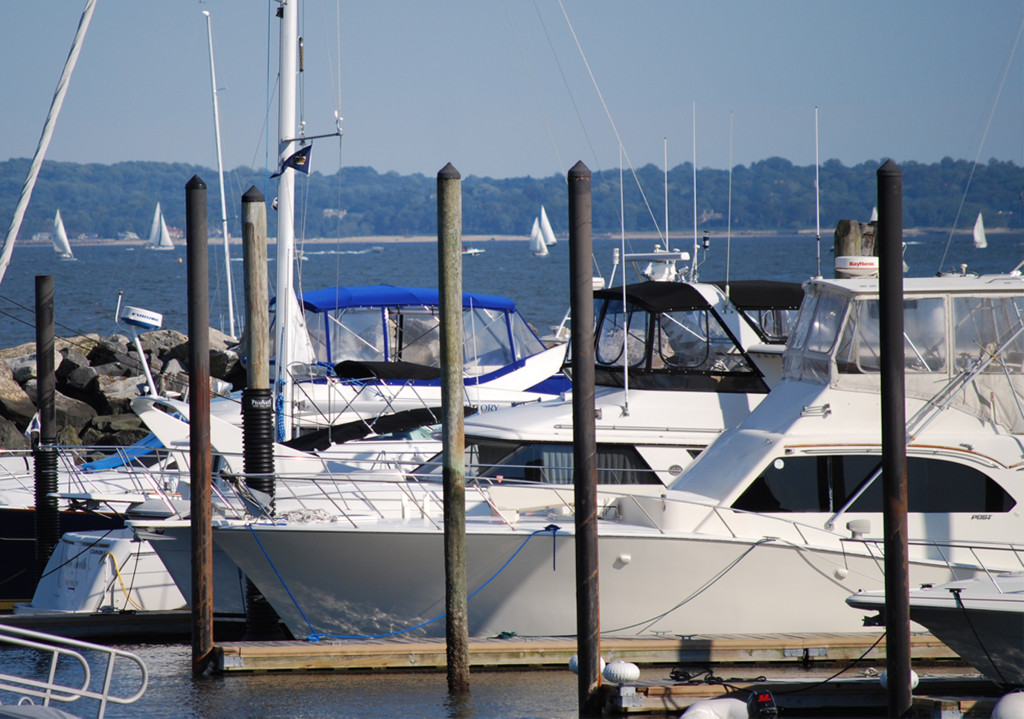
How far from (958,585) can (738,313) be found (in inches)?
205

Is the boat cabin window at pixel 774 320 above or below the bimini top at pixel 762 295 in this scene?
below

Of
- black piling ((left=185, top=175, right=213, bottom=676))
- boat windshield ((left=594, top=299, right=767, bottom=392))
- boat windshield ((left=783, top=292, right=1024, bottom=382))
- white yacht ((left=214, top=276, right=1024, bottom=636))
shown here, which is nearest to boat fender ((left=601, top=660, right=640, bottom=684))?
white yacht ((left=214, top=276, right=1024, bottom=636))

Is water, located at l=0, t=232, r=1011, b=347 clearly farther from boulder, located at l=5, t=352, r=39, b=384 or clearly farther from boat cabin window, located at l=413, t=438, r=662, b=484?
boat cabin window, located at l=413, t=438, r=662, b=484

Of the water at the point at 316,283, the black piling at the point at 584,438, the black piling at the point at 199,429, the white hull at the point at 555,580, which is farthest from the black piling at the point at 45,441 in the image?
the water at the point at 316,283

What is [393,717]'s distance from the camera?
7.64 m

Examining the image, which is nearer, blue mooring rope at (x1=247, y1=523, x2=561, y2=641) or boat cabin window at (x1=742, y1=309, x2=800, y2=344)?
blue mooring rope at (x1=247, y1=523, x2=561, y2=641)

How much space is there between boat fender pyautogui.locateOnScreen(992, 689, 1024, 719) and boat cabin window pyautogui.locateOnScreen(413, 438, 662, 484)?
4.28 m

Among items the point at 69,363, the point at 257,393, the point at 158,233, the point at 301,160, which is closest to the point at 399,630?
the point at 257,393

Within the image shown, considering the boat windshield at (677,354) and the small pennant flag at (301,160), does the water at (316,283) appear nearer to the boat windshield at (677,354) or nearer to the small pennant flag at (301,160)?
the small pennant flag at (301,160)

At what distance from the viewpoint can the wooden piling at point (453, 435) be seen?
7883 mm

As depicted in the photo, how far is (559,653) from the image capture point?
340 inches

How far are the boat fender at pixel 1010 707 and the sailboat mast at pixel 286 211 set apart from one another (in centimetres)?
899

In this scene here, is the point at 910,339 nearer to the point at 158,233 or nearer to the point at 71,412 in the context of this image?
the point at 71,412

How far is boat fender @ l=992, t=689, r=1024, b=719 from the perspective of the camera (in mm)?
6309
